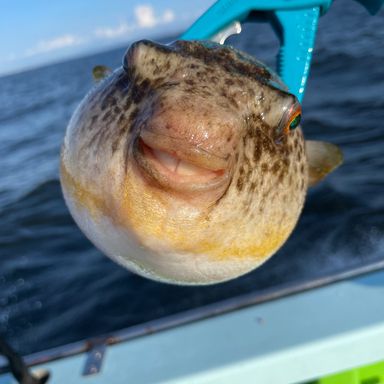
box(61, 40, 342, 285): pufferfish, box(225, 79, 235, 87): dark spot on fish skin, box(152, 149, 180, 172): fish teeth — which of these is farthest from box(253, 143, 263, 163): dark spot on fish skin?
box(152, 149, 180, 172): fish teeth

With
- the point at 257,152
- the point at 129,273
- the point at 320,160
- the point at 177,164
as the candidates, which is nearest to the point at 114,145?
the point at 177,164

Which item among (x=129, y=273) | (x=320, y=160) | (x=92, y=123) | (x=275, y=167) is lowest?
(x=129, y=273)

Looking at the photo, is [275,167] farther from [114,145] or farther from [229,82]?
[114,145]

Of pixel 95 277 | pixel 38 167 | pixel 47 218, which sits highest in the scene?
pixel 95 277

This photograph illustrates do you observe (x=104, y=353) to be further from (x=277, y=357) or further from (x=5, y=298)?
(x=5, y=298)

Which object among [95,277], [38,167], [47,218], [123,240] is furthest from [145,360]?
[38,167]

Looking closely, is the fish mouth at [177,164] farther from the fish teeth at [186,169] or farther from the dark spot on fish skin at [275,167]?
the dark spot on fish skin at [275,167]

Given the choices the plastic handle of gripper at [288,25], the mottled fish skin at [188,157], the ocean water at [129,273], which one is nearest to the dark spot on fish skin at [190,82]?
the mottled fish skin at [188,157]
